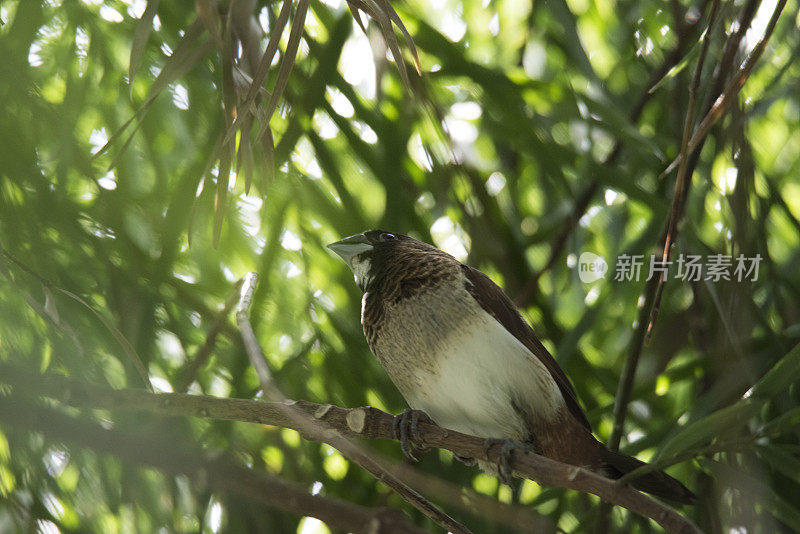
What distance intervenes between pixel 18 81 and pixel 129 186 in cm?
35

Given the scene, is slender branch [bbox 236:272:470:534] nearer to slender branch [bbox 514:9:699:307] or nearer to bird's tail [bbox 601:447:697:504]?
bird's tail [bbox 601:447:697:504]

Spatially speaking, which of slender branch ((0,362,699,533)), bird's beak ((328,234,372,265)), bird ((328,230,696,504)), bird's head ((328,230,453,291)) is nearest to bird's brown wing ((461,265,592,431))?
bird ((328,230,696,504))

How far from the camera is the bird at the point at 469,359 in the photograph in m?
1.91

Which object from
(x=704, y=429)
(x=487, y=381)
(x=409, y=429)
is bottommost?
(x=704, y=429)

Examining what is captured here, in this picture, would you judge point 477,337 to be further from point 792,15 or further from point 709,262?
point 792,15

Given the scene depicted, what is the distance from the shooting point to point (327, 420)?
4.91 ft

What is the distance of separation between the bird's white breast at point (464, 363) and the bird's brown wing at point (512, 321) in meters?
0.03

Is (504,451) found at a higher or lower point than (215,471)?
higher

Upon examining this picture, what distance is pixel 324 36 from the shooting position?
7.52 feet

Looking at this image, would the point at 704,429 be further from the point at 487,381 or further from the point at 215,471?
the point at 215,471

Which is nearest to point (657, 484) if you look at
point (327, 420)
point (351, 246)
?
point (327, 420)

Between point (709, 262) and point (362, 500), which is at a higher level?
point (709, 262)

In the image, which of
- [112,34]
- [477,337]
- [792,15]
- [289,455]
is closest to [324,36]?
[112,34]

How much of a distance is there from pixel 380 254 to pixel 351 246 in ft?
0.32
